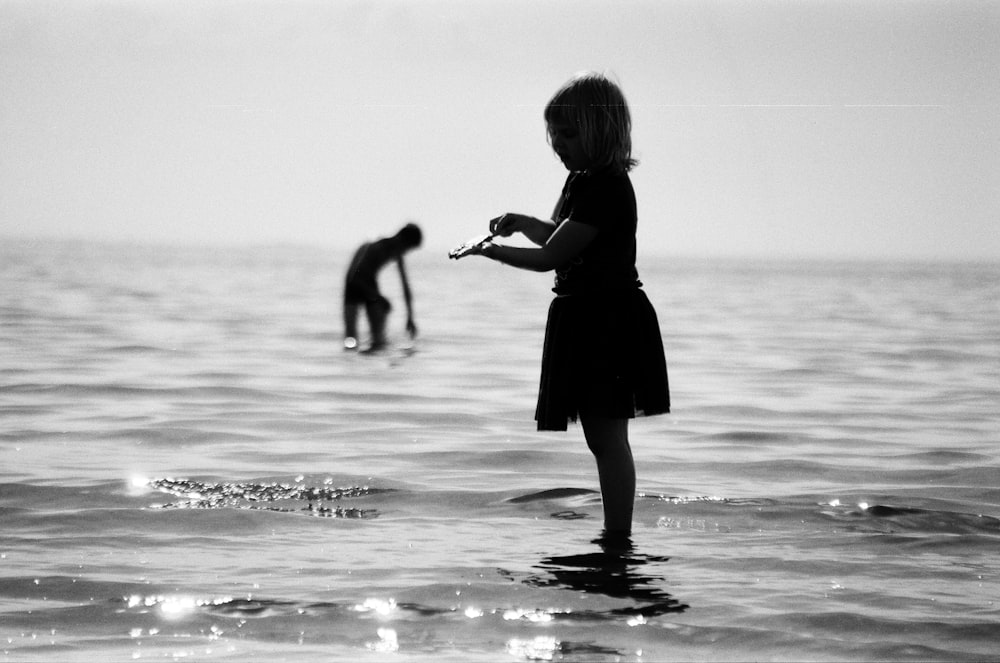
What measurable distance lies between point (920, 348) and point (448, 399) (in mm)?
7868

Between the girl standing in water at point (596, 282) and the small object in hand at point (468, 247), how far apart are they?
84 mm

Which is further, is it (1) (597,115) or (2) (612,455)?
(2) (612,455)

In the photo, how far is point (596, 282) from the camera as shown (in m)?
4.40

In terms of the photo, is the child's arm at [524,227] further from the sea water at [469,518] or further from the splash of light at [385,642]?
the splash of light at [385,642]

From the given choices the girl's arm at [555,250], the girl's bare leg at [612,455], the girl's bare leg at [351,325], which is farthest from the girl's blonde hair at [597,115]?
the girl's bare leg at [351,325]

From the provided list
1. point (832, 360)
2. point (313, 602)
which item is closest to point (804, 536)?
point (313, 602)

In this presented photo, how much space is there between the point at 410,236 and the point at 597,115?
9337 mm

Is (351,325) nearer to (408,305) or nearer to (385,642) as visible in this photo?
(408,305)

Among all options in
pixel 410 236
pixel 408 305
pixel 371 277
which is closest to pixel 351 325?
pixel 371 277

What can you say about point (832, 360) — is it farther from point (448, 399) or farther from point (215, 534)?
point (215, 534)

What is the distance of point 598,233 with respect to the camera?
4336 millimetres

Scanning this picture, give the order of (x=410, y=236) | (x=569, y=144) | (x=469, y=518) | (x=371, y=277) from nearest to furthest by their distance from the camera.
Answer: (x=569, y=144), (x=469, y=518), (x=410, y=236), (x=371, y=277)

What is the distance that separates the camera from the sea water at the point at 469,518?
3549 mm

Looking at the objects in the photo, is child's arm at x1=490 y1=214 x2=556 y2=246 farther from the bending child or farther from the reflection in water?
the bending child
